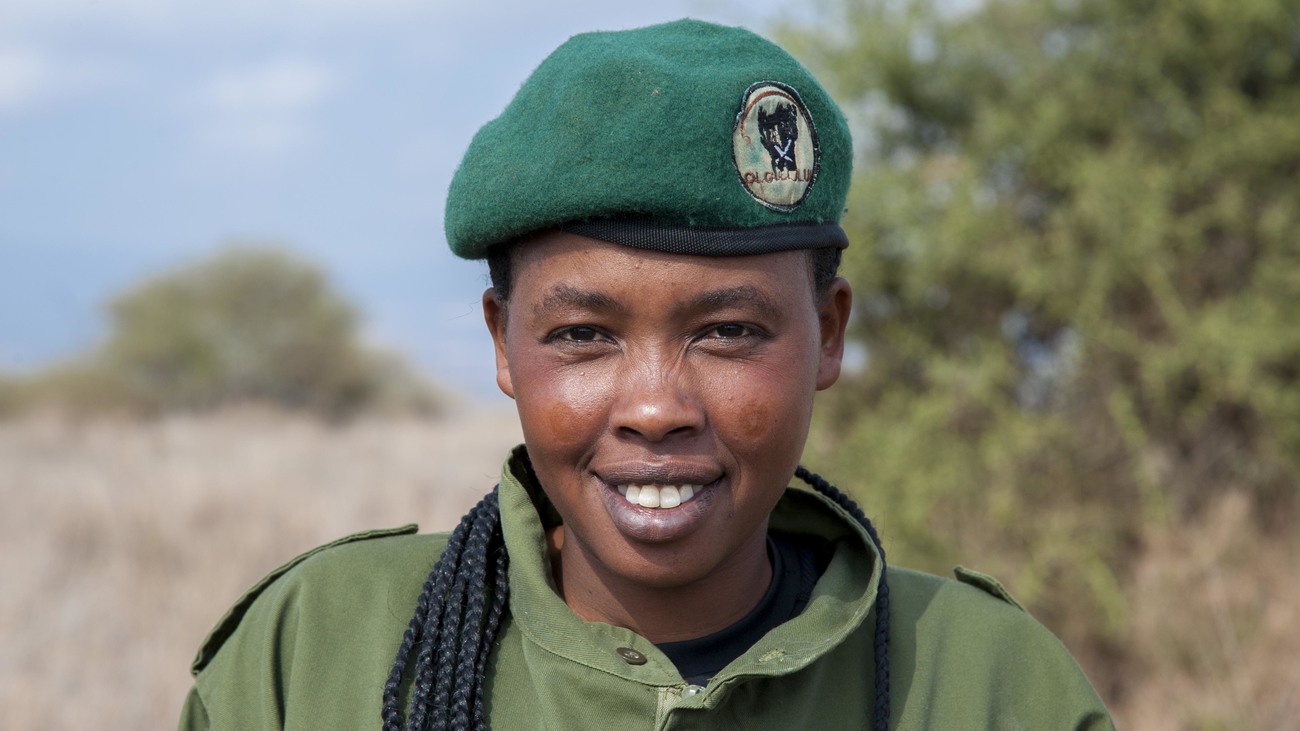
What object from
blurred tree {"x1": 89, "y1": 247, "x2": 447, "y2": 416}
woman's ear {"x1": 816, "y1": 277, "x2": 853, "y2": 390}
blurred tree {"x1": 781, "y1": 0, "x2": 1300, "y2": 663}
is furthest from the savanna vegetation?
woman's ear {"x1": 816, "y1": 277, "x2": 853, "y2": 390}

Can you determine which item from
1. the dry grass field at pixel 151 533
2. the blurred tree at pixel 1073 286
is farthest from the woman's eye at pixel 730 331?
the blurred tree at pixel 1073 286

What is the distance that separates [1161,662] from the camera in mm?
5289

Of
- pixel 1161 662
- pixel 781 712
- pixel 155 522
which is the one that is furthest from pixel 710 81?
pixel 155 522

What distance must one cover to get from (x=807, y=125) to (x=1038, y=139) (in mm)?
4409

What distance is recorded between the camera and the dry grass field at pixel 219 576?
5.18 meters

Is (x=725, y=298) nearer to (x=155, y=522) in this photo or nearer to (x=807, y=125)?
(x=807, y=125)

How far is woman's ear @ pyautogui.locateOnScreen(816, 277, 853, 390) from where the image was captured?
219 centimetres

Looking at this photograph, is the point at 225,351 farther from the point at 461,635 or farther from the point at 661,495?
the point at 661,495

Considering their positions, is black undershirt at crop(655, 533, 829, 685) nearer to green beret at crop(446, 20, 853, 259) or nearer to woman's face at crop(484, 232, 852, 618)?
woman's face at crop(484, 232, 852, 618)

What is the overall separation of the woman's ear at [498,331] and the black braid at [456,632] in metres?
0.23

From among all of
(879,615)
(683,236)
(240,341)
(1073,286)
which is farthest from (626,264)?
(240,341)

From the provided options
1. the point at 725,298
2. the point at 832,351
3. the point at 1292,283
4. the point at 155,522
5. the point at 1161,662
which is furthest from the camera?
the point at 155,522

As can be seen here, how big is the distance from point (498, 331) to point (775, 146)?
61cm

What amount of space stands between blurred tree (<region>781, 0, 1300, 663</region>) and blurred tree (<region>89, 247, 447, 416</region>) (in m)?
16.3
